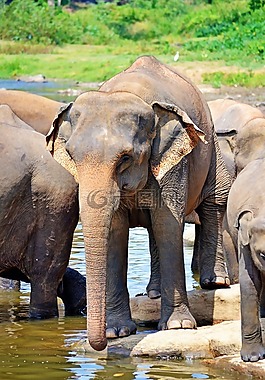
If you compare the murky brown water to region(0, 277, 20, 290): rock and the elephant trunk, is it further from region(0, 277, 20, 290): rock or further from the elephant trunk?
region(0, 277, 20, 290): rock

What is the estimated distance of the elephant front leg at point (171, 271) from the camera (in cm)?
692

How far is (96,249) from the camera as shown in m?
6.04

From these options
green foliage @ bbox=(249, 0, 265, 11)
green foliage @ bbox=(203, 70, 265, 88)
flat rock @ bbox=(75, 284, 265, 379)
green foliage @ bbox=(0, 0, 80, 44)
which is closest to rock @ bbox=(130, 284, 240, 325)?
flat rock @ bbox=(75, 284, 265, 379)

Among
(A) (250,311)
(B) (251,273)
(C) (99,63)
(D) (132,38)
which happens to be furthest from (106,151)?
(D) (132,38)

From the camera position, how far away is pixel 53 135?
6.81 m

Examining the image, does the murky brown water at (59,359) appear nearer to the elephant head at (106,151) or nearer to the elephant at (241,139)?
the elephant head at (106,151)

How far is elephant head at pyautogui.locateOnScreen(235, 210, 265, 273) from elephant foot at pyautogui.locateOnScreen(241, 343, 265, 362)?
0.42m

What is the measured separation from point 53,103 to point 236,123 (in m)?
1.53

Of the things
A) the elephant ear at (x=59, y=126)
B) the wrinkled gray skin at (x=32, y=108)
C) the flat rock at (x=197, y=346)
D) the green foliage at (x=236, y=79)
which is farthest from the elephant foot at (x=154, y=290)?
the green foliage at (x=236, y=79)

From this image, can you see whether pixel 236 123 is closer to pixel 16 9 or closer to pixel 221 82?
pixel 221 82

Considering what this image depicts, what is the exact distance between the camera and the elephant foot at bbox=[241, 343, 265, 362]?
6.19 meters

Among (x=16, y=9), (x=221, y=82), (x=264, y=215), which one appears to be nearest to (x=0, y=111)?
(x=264, y=215)

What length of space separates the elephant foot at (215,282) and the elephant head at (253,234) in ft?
5.18

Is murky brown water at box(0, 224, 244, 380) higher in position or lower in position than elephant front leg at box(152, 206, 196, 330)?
lower
